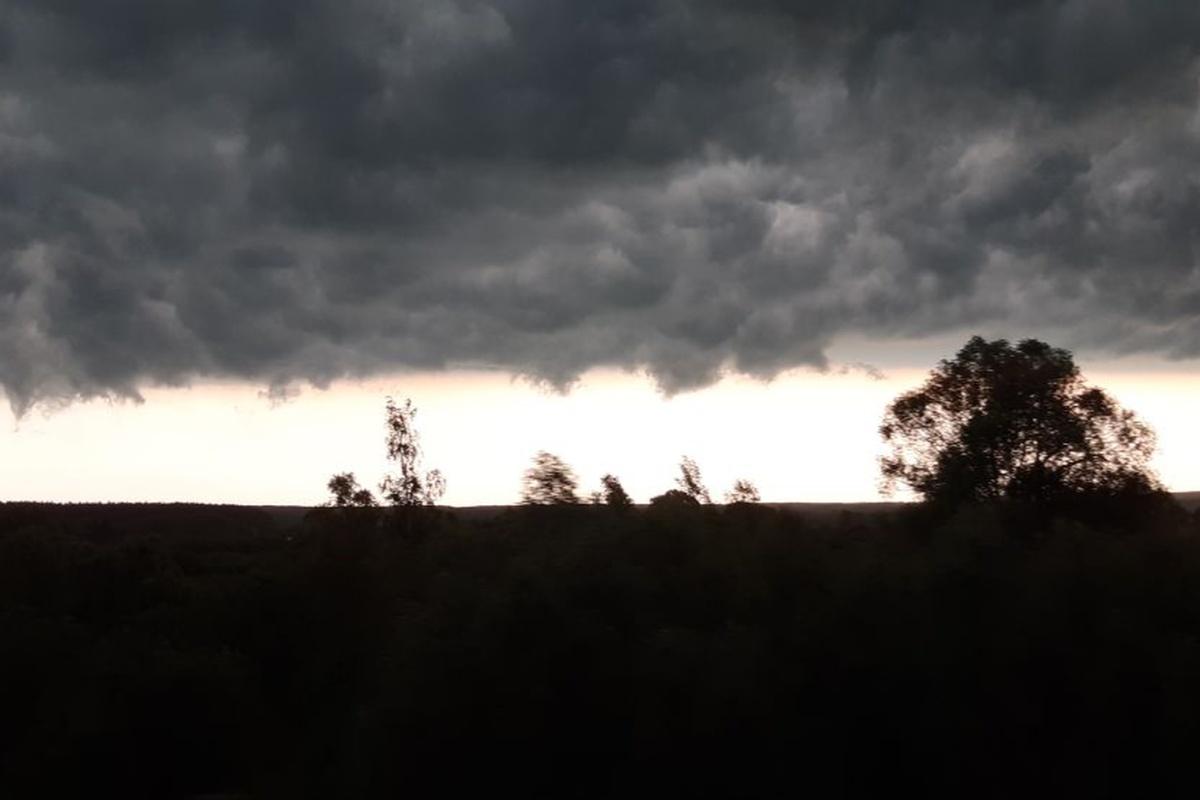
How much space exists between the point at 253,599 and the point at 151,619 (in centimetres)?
185

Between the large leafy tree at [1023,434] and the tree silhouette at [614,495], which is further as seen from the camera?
the large leafy tree at [1023,434]

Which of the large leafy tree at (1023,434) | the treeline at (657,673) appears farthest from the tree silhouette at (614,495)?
the large leafy tree at (1023,434)

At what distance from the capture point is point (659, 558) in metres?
22.3

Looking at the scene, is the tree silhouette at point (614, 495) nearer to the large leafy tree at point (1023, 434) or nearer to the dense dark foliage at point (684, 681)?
the dense dark foliage at point (684, 681)

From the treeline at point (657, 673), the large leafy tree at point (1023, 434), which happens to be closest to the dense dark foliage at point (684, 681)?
the treeline at point (657, 673)

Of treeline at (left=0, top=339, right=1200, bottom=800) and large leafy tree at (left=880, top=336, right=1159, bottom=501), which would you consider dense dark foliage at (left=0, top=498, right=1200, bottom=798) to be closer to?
treeline at (left=0, top=339, right=1200, bottom=800)

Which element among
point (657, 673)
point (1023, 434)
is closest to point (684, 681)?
point (657, 673)

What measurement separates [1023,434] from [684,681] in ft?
87.1

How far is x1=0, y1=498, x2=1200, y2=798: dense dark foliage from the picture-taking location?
16.7 m

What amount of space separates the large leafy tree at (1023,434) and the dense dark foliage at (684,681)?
1805 centimetres

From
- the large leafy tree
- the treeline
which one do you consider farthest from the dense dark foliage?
the large leafy tree

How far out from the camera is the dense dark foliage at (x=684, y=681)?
16688mm

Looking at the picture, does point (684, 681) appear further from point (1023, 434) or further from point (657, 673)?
point (1023, 434)

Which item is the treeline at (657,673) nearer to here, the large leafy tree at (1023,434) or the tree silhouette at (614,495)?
the tree silhouette at (614,495)
